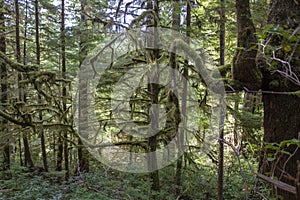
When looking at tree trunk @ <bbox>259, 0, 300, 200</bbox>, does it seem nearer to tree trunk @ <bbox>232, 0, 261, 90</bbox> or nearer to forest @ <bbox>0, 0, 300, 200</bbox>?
forest @ <bbox>0, 0, 300, 200</bbox>

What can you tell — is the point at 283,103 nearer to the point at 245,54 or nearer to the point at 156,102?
the point at 245,54

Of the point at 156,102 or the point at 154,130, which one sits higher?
the point at 156,102

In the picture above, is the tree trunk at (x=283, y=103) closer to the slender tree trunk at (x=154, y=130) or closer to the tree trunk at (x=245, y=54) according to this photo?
the tree trunk at (x=245, y=54)

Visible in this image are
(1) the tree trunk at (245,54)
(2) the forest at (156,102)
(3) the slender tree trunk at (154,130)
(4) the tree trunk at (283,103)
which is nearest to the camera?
(1) the tree trunk at (245,54)

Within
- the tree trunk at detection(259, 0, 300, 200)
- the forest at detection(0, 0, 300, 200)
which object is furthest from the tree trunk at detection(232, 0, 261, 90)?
the tree trunk at detection(259, 0, 300, 200)

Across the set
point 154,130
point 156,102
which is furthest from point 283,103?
point 154,130

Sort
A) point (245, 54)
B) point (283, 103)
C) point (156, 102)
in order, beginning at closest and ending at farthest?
point (245, 54)
point (283, 103)
point (156, 102)

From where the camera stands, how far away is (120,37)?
16.7 ft

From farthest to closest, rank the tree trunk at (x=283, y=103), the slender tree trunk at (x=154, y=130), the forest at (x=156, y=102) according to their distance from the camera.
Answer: the slender tree trunk at (x=154, y=130)
the forest at (x=156, y=102)
the tree trunk at (x=283, y=103)

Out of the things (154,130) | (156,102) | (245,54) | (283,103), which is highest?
(245,54)

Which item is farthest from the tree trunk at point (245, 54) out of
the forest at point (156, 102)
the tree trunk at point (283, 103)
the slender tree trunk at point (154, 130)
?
the slender tree trunk at point (154, 130)

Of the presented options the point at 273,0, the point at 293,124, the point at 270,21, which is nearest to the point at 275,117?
the point at 293,124

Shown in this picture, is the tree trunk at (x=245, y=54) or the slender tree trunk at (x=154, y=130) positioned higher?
the tree trunk at (x=245, y=54)

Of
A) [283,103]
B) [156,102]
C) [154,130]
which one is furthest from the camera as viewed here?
[154,130]
